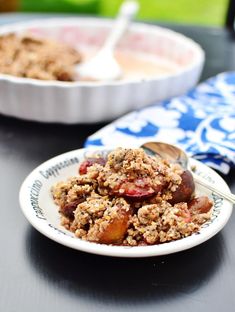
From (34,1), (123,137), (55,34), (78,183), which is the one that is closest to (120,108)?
(123,137)

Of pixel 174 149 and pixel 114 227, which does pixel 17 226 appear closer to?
pixel 114 227

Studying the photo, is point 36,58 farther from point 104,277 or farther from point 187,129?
point 104,277

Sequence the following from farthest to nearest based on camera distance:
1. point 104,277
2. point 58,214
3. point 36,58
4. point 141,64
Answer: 1. point 141,64
2. point 36,58
3. point 58,214
4. point 104,277

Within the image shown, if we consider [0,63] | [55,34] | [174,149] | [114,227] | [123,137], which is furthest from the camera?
[55,34]

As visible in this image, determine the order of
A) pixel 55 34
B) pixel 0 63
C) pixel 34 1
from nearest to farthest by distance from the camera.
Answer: pixel 0 63 → pixel 55 34 → pixel 34 1

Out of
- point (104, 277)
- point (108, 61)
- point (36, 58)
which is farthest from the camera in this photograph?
point (108, 61)

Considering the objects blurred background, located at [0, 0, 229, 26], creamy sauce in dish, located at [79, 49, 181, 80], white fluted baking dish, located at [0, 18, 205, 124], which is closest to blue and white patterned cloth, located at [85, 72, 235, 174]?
white fluted baking dish, located at [0, 18, 205, 124]

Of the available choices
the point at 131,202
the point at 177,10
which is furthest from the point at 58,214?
the point at 177,10
